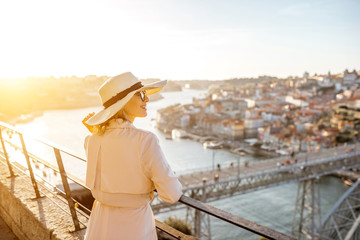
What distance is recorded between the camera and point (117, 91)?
69 cm

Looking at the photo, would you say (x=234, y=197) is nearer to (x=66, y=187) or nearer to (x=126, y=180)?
(x=66, y=187)

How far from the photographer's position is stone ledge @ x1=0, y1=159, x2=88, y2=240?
128 centimetres

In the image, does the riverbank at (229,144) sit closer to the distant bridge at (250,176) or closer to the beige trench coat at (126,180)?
the distant bridge at (250,176)

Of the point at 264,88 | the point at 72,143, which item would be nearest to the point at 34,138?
the point at 72,143

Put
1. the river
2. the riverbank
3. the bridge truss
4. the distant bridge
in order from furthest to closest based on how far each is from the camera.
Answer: the riverbank, the river, the distant bridge, the bridge truss

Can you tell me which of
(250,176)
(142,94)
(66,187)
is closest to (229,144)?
(250,176)

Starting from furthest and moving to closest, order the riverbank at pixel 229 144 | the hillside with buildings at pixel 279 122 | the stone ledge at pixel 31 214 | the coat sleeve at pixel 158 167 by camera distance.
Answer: the hillside with buildings at pixel 279 122 → the riverbank at pixel 229 144 → the stone ledge at pixel 31 214 → the coat sleeve at pixel 158 167

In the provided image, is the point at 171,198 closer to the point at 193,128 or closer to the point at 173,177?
the point at 173,177

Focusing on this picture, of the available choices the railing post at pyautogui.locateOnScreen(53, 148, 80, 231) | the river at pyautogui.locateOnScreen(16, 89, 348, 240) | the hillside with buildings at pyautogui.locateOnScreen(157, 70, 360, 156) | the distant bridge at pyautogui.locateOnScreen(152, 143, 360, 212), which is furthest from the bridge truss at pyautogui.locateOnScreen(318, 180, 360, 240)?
the hillside with buildings at pyautogui.locateOnScreen(157, 70, 360, 156)

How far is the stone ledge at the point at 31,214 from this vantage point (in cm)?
128

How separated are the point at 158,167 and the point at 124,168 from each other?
3.1 inches

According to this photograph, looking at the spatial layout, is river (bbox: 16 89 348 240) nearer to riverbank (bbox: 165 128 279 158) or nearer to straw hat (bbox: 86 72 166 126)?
riverbank (bbox: 165 128 279 158)

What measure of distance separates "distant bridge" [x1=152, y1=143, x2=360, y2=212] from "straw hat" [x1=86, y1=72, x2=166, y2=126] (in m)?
9.59

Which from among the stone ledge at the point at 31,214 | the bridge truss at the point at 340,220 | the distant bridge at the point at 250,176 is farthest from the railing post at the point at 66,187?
the bridge truss at the point at 340,220
